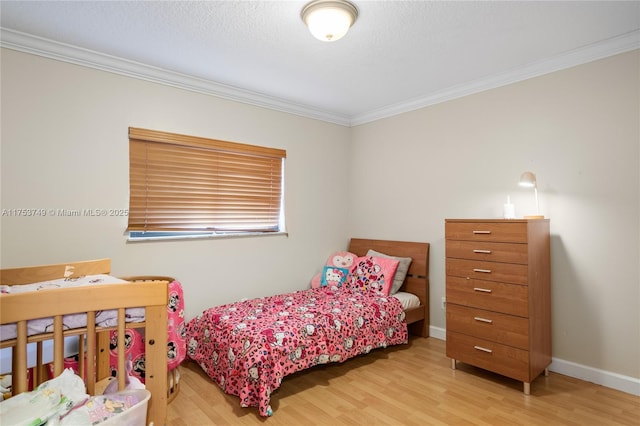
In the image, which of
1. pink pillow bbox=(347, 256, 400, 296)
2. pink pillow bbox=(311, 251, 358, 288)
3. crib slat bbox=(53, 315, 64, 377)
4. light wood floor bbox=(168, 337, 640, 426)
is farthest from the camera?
pink pillow bbox=(311, 251, 358, 288)

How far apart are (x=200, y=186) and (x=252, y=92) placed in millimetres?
1070

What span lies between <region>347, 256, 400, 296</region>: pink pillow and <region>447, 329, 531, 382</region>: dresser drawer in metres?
0.78

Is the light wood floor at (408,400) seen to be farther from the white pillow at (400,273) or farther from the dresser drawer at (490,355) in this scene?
the white pillow at (400,273)

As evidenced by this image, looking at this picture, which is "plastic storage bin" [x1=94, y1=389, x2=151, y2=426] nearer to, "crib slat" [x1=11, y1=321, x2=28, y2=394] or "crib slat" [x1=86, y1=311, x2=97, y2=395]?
"crib slat" [x1=86, y1=311, x2=97, y2=395]

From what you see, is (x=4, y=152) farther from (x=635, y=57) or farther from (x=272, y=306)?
(x=635, y=57)

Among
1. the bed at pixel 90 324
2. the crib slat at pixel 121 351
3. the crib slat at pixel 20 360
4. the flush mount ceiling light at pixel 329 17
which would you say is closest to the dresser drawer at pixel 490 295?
the flush mount ceiling light at pixel 329 17

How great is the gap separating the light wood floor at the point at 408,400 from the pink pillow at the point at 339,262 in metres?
1.15

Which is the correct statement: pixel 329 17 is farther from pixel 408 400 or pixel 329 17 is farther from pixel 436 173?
pixel 408 400

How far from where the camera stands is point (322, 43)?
2504mm

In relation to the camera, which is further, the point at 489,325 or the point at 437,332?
the point at 437,332

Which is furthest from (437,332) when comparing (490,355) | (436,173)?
(436,173)

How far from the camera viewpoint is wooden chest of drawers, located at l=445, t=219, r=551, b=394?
8.03 ft

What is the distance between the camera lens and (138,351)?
228 centimetres

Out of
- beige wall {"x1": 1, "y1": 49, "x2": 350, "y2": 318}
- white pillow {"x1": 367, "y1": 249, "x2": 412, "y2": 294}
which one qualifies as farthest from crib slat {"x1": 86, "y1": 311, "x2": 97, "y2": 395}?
white pillow {"x1": 367, "y1": 249, "x2": 412, "y2": 294}
